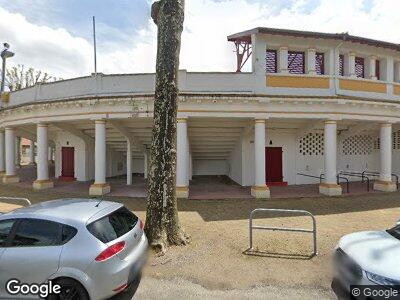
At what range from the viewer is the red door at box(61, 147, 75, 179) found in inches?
631

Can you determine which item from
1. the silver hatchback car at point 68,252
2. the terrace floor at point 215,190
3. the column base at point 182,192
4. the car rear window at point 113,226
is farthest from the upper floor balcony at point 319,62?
the silver hatchback car at point 68,252

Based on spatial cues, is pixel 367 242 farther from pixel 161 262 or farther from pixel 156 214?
pixel 156 214

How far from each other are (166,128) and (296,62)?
9090mm

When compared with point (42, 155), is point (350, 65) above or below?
above

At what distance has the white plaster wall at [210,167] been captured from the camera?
17250 millimetres

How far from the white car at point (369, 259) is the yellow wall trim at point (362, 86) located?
9085 millimetres

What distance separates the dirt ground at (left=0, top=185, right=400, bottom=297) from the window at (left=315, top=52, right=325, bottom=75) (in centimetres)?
597

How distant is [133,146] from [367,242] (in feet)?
40.8

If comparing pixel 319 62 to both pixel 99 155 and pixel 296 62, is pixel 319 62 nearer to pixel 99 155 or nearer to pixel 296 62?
pixel 296 62

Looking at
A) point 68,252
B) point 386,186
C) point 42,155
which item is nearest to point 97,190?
point 42,155

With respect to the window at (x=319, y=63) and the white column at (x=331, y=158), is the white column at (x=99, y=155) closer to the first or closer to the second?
the white column at (x=331, y=158)

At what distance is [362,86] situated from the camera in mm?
12016

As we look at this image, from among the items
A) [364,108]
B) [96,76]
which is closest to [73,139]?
[96,76]

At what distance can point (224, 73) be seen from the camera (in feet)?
35.9
